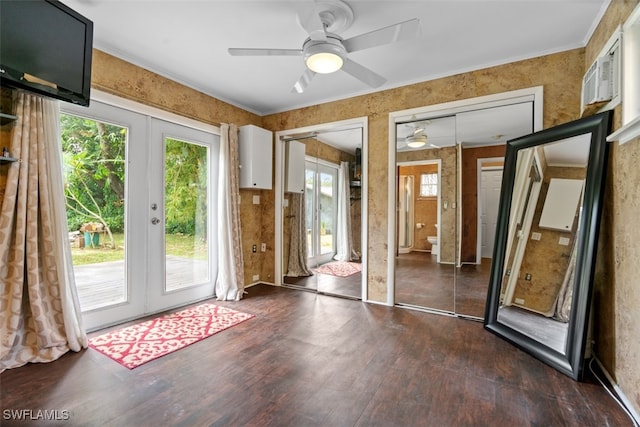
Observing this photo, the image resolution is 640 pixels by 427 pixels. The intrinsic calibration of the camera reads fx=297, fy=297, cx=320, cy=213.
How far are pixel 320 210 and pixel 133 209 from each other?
86.0 inches

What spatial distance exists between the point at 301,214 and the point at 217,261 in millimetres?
1277

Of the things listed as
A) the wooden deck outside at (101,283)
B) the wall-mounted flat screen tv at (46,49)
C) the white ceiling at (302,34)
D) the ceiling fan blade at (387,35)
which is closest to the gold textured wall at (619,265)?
the white ceiling at (302,34)

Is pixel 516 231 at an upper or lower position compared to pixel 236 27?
lower

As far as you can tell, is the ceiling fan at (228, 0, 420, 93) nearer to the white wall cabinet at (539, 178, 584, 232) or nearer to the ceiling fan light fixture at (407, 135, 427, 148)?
the ceiling fan light fixture at (407, 135, 427, 148)

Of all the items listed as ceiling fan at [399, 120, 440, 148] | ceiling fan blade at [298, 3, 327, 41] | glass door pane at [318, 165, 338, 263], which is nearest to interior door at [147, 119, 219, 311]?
glass door pane at [318, 165, 338, 263]

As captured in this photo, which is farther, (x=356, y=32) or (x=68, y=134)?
(x=68, y=134)

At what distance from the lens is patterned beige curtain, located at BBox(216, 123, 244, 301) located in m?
3.68

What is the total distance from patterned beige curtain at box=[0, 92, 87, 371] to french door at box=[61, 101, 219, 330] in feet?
0.98

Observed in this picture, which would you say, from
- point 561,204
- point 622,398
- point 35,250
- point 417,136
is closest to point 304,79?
point 417,136

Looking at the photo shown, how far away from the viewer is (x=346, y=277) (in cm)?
393

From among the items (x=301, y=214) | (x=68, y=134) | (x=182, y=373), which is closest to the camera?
(x=182, y=373)

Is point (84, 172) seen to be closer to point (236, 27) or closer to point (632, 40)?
point (236, 27)

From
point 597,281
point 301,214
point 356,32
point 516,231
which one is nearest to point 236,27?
point 356,32

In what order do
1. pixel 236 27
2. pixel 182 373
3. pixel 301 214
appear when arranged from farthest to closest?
pixel 301 214, pixel 236 27, pixel 182 373
